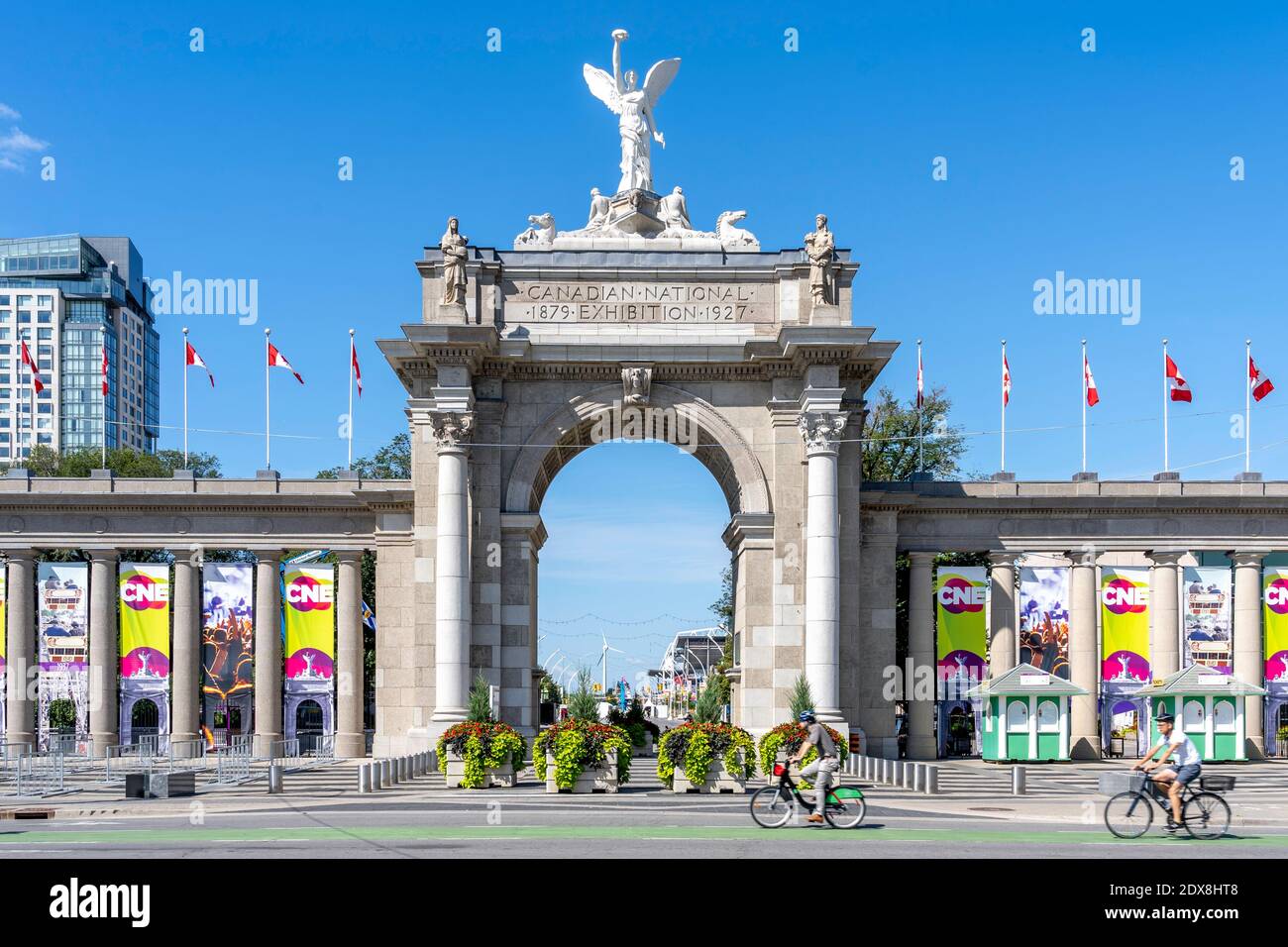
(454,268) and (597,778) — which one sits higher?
(454,268)

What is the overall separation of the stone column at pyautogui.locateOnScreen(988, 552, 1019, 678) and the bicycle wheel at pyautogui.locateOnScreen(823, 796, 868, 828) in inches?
1139

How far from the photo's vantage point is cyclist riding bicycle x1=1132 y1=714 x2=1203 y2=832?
21.8 m

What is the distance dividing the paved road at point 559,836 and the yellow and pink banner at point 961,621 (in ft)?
75.1

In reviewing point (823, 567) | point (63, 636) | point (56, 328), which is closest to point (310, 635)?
point (63, 636)

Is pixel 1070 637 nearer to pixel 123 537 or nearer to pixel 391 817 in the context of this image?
pixel 391 817

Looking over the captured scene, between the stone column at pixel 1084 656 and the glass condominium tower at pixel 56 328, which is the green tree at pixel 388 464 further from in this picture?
the glass condominium tower at pixel 56 328

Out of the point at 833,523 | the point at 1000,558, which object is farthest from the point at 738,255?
the point at 1000,558

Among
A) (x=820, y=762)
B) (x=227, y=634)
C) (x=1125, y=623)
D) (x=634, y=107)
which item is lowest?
(x=820, y=762)

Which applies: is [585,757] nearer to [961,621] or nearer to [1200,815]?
[1200,815]

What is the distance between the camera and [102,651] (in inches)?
2083

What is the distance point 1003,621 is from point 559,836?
32.8 metres

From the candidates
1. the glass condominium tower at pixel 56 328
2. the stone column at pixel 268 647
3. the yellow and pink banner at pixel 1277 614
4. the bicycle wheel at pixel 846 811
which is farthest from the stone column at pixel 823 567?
the glass condominium tower at pixel 56 328

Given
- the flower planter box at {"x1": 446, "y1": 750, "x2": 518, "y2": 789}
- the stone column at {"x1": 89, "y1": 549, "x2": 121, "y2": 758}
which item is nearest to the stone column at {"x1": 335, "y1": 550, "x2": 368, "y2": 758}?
the stone column at {"x1": 89, "y1": 549, "x2": 121, "y2": 758}

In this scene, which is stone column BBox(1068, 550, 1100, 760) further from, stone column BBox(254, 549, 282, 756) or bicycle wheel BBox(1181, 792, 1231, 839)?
stone column BBox(254, 549, 282, 756)
